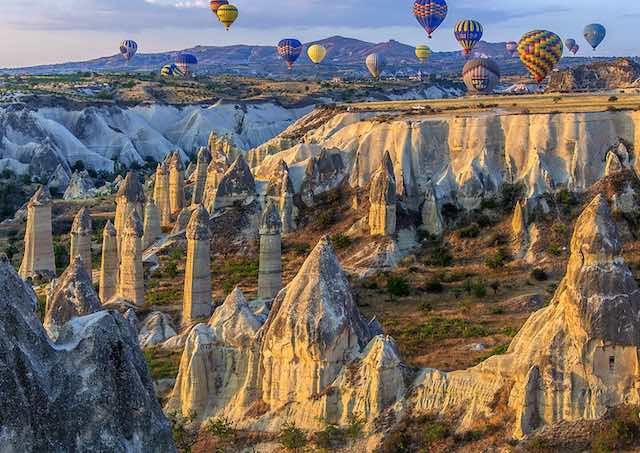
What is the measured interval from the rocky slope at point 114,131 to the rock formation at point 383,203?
4939 centimetres

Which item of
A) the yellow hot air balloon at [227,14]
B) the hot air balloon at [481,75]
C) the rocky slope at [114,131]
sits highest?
the yellow hot air balloon at [227,14]

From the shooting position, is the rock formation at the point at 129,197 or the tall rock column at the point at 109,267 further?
the rock formation at the point at 129,197

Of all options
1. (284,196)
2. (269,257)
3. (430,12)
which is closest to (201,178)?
(284,196)

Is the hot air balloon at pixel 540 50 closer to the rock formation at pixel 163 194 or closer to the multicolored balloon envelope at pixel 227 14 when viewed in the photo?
the rock formation at pixel 163 194

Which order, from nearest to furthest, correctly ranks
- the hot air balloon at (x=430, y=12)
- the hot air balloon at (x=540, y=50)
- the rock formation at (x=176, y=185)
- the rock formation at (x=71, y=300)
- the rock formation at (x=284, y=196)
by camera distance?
the rock formation at (x=71, y=300) < the rock formation at (x=284, y=196) < the rock formation at (x=176, y=185) < the hot air balloon at (x=540, y=50) < the hot air balloon at (x=430, y=12)

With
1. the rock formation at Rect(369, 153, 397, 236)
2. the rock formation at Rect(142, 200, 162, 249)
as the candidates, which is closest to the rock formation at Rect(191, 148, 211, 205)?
the rock formation at Rect(142, 200, 162, 249)

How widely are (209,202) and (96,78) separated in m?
107

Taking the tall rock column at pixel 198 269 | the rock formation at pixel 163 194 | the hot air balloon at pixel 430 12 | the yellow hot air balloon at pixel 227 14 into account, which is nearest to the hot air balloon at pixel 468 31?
the hot air balloon at pixel 430 12

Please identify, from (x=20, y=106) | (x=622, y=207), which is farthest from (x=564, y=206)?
(x=20, y=106)

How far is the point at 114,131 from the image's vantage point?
96.8 m

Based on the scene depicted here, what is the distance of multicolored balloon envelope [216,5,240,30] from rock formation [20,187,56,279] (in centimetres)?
8570

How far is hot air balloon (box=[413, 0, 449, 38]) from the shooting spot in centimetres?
8912

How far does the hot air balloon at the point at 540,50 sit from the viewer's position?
226 feet

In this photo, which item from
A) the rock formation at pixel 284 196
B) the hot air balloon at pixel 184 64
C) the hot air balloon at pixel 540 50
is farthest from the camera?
the hot air balloon at pixel 184 64
